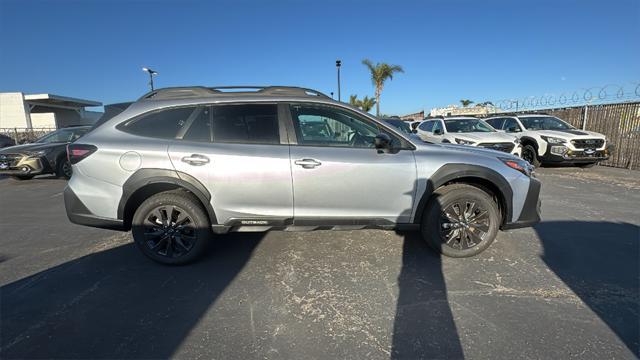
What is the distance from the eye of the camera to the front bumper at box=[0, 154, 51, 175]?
841 cm

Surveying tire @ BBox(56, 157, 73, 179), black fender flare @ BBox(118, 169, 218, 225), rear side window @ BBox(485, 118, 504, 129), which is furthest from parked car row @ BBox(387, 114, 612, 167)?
tire @ BBox(56, 157, 73, 179)

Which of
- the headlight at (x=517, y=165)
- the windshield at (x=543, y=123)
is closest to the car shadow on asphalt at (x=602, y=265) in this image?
the headlight at (x=517, y=165)

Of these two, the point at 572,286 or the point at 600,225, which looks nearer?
the point at 572,286

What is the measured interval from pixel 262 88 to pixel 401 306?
8.89ft

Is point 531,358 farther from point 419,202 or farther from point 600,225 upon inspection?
point 600,225

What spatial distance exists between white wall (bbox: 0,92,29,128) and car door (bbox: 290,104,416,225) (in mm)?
37297

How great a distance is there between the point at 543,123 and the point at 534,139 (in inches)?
53.7

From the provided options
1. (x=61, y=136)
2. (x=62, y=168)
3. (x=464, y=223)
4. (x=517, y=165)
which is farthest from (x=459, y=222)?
(x=61, y=136)

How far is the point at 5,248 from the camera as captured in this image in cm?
413

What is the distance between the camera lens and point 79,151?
3285 mm

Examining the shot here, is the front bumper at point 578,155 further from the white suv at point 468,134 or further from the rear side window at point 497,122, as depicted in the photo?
the rear side window at point 497,122

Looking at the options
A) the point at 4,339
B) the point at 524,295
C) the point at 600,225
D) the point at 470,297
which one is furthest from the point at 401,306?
the point at 600,225

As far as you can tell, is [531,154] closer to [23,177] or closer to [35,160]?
[35,160]

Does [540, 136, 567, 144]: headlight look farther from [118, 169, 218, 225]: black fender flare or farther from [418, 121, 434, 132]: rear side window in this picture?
[118, 169, 218, 225]: black fender flare
